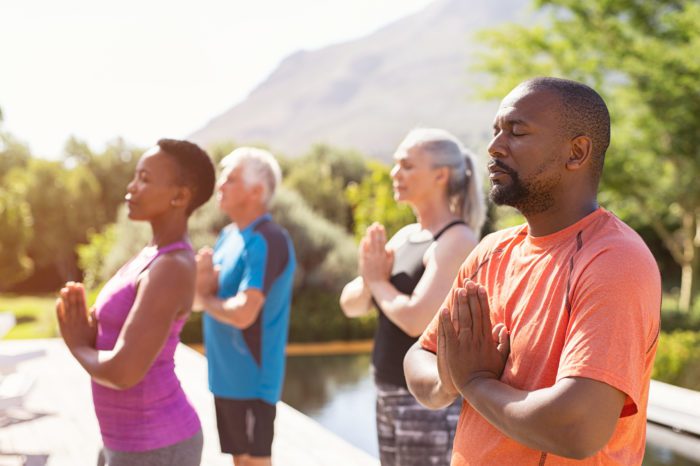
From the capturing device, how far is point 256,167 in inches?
125

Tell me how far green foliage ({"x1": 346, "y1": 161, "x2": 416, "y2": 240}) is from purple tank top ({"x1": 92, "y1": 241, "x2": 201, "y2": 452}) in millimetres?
13433

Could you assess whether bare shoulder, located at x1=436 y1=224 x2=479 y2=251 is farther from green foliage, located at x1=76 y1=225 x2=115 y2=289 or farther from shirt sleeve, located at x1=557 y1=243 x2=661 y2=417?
green foliage, located at x1=76 y1=225 x2=115 y2=289

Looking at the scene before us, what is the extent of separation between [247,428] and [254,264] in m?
0.60

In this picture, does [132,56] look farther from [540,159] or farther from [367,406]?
[540,159]

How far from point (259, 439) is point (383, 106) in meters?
109

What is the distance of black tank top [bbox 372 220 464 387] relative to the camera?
235 cm

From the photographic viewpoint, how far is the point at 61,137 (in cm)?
2692

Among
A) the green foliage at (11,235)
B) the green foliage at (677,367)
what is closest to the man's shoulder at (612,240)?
the green foliage at (677,367)

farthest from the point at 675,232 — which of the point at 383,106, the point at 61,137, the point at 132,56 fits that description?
the point at 383,106

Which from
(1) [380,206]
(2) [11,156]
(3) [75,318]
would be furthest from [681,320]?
(2) [11,156]

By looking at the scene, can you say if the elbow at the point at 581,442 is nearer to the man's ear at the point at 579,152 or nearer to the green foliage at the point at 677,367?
the man's ear at the point at 579,152

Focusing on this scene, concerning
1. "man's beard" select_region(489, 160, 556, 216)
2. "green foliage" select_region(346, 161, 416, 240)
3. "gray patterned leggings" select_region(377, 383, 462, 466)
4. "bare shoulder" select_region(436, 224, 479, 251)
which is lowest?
"green foliage" select_region(346, 161, 416, 240)

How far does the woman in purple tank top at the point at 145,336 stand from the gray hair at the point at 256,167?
1.17 m

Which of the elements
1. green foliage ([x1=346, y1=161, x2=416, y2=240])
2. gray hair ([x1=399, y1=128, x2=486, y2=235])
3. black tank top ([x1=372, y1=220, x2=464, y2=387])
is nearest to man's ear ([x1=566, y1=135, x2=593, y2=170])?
black tank top ([x1=372, y1=220, x2=464, y2=387])
